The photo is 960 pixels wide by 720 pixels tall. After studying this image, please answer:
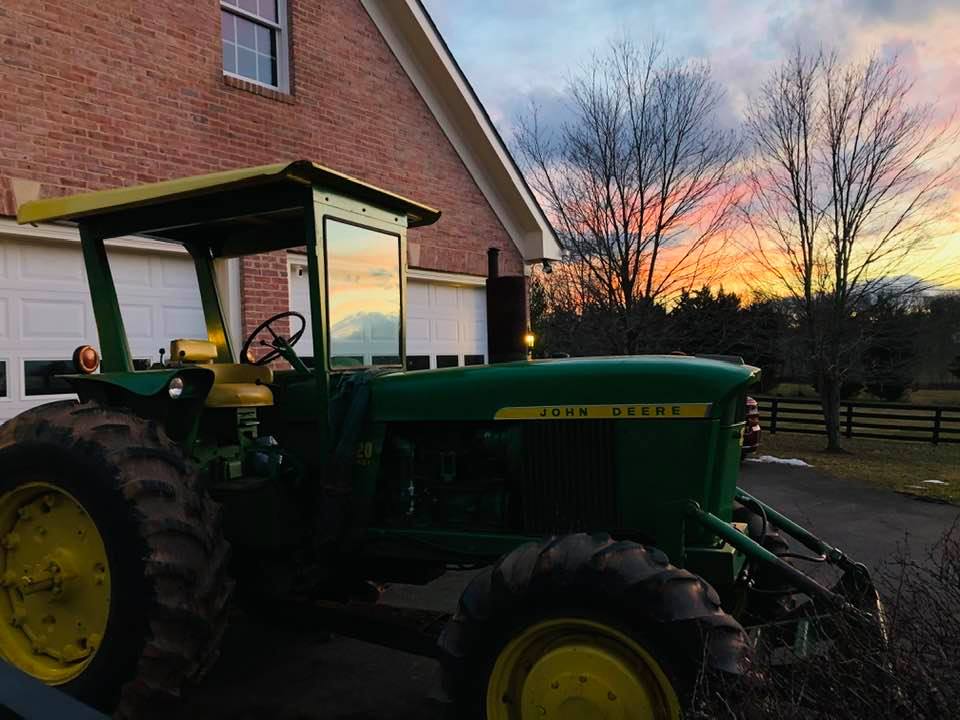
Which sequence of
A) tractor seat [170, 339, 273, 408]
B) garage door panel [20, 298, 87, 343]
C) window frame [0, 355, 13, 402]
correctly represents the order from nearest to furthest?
tractor seat [170, 339, 273, 408], window frame [0, 355, 13, 402], garage door panel [20, 298, 87, 343]

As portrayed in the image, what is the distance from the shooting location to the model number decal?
299 centimetres

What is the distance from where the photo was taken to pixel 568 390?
314cm

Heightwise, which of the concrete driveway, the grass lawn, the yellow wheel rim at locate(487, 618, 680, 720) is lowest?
the grass lawn

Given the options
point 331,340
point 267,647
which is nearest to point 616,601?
point 331,340

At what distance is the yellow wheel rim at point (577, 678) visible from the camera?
2480 mm

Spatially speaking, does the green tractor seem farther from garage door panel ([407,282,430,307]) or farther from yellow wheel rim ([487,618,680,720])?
garage door panel ([407,282,430,307])

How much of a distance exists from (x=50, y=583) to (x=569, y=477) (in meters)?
2.24

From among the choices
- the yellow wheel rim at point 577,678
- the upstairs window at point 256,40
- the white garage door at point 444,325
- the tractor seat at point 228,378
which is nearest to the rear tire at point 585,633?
the yellow wheel rim at point 577,678

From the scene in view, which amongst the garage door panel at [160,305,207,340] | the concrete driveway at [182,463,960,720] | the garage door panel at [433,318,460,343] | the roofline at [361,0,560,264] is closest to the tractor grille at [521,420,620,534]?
the concrete driveway at [182,463,960,720]

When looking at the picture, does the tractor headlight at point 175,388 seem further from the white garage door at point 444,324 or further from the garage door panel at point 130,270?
the white garage door at point 444,324

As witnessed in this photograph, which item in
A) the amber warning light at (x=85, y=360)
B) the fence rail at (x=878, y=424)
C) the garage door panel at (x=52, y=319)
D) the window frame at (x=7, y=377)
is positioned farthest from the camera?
the fence rail at (x=878, y=424)

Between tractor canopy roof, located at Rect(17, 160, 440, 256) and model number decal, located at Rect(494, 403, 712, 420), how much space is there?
1.26m

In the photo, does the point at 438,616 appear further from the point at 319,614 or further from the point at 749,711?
the point at 749,711

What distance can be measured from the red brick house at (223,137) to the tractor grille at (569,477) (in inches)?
192
